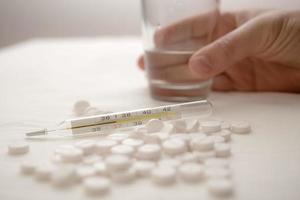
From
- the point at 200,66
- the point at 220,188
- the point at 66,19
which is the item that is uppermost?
the point at 66,19

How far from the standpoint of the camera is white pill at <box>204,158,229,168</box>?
1.48 ft

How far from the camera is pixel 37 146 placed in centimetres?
54

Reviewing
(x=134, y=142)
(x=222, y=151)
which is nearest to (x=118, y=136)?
(x=134, y=142)

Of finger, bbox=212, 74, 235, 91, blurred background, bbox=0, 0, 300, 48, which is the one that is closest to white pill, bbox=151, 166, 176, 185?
finger, bbox=212, 74, 235, 91

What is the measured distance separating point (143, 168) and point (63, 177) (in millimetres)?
83

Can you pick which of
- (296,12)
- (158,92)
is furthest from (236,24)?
(158,92)

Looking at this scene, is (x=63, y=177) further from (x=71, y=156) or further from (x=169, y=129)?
(x=169, y=129)

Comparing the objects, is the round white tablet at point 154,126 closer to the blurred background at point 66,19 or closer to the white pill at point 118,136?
the white pill at point 118,136

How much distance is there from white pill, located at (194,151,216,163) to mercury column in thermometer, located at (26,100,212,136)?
14cm

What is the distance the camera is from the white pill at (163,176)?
0.42 meters

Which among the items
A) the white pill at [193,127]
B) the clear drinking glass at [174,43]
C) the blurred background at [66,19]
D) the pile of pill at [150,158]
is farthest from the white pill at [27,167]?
the blurred background at [66,19]

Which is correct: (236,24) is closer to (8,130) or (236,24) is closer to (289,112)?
(289,112)

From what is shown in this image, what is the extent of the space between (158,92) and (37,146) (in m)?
0.28

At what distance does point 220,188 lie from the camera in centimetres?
39
